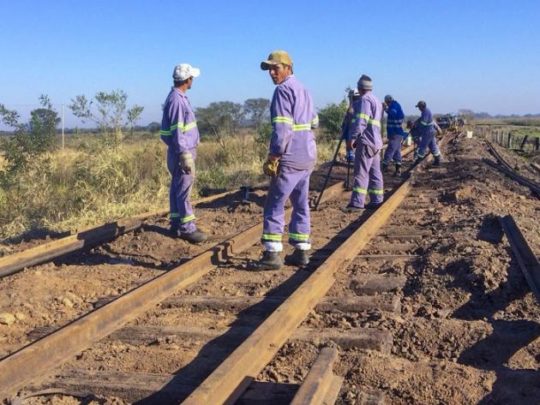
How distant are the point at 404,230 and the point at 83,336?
16.4 ft

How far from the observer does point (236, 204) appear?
36.7 ft

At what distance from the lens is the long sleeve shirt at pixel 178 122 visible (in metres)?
7.75

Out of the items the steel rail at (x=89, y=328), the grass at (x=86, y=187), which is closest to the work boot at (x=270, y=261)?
the steel rail at (x=89, y=328)

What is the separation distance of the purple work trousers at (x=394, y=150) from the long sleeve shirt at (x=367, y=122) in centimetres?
659

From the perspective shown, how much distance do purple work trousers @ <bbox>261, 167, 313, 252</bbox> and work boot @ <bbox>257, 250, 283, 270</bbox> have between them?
5 centimetres

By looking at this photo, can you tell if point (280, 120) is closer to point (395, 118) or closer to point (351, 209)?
point (351, 209)

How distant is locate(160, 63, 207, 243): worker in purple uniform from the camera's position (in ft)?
25.4

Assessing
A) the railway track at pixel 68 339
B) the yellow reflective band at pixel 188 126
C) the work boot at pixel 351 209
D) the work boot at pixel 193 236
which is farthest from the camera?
the work boot at pixel 351 209

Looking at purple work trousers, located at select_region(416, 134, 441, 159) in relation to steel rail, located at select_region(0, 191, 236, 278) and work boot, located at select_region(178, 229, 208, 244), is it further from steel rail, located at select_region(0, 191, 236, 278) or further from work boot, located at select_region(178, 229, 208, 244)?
work boot, located at select_region(178, 229, 208, 244)

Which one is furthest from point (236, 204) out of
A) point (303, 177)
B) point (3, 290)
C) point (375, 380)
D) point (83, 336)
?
point (375, 380)

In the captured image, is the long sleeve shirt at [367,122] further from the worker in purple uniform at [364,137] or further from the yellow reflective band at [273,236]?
the yellow reflective band at [273,236]

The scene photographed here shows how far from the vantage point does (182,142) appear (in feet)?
25.5

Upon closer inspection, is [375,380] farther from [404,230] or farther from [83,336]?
[404,230]

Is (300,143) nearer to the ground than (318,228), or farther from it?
farther from it
